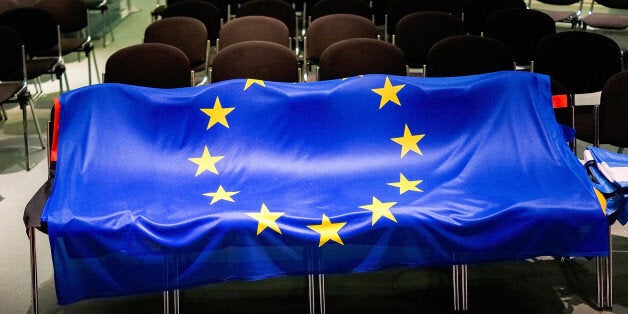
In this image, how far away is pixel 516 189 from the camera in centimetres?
411

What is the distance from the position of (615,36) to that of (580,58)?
4.39 m

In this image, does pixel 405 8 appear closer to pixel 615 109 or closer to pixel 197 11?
pixel 197 11

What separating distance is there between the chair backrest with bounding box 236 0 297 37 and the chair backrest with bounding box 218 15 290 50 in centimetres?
72

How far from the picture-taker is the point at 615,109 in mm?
4973

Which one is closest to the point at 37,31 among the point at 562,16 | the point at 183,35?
the point at 183,35

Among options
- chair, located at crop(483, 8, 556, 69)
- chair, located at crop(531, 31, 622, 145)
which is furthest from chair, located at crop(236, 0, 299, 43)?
chair, located at crop(531, 31, 622, 145)

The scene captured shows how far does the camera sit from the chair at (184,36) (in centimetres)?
641

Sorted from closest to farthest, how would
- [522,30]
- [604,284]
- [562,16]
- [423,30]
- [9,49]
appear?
[604,284] → [9,49] → [423,30] → [522,30] → [562,16]

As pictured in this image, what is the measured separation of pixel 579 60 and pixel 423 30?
1387 millimetres

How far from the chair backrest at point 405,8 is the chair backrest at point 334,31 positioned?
1.06 meters

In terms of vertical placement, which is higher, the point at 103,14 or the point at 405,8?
the point at 405,8

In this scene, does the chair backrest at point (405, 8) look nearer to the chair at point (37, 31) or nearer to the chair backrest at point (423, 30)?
the chair backrest at point (423, 30)

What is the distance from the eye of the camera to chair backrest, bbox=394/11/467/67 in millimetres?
6531

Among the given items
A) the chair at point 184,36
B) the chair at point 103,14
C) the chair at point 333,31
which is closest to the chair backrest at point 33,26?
the chair at point 184,36
